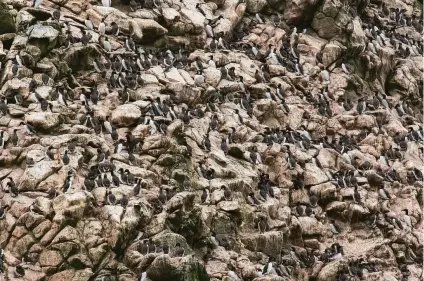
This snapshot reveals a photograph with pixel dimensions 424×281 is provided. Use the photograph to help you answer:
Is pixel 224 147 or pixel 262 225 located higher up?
pixel 224 147

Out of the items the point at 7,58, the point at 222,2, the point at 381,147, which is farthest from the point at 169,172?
the point at 222,2

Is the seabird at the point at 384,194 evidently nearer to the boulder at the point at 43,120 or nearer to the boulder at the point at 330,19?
the boulder at the point at 330,19

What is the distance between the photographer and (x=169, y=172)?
32812 millimetres

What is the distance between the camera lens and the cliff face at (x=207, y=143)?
28781 millimetres

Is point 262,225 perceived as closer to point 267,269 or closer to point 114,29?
point 267,269

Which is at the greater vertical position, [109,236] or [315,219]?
[109,236]

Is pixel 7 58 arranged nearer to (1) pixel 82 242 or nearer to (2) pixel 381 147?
(1) pixel 82 242

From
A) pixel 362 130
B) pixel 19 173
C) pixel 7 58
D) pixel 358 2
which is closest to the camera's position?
pixel 19 173

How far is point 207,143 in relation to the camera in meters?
36.0

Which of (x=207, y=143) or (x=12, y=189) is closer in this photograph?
(x=12, y=189)

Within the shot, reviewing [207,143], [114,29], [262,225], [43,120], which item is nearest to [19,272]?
[43,120]

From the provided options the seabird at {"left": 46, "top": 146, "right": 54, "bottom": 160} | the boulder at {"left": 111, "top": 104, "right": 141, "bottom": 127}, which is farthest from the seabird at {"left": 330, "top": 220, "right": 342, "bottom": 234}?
the seabird at {"left": 46, "top": 146, "right": 54, "bottom": 160}

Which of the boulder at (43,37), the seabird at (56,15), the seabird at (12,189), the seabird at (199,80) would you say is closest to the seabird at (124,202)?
the seabird at (12,189)

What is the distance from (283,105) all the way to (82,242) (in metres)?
16.9
